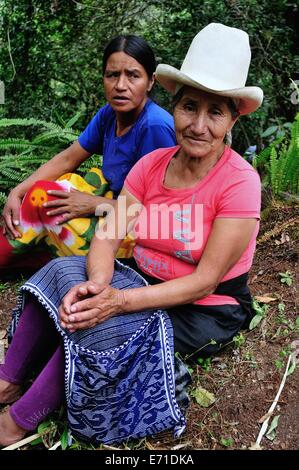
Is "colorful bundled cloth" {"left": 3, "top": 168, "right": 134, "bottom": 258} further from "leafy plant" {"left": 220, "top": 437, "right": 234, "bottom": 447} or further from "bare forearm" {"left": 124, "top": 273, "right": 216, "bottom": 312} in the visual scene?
"leafy plant" {"left": 220, "top": 437, "right": 234, "bottom": 447}

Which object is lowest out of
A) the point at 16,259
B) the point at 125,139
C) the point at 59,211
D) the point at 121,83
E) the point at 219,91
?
the point at 16,259

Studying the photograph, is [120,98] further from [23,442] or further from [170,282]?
[23,442]

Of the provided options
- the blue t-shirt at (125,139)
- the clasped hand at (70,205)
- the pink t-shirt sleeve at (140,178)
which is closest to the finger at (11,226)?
the clasped hand at (70,205)

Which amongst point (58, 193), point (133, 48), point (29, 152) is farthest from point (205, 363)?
point (29, 152)

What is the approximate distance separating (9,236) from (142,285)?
4.55ft

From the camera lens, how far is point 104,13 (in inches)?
198

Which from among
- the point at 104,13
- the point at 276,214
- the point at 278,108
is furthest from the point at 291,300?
the point at 104,13

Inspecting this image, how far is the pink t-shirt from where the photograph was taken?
7.26ft

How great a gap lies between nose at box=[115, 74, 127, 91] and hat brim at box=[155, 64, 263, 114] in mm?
692

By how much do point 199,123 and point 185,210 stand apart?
0.40m

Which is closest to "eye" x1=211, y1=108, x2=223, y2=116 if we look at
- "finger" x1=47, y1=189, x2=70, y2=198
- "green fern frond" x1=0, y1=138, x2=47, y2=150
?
"finger" x1=47, y1=189, x2=70, y2=198

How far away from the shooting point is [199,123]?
218 centimetres

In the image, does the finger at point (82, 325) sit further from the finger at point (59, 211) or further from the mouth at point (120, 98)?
the mouth at point (120, 98)

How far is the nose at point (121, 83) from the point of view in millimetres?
2994
